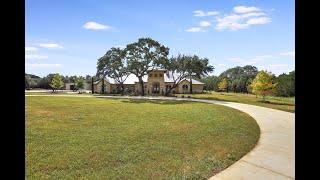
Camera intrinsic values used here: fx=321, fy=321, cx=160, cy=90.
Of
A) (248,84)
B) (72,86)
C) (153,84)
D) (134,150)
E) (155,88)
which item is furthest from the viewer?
(72,86)

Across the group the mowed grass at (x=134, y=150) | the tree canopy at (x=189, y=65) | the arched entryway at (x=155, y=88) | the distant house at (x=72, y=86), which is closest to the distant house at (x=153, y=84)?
the arched entryway at (x=155, y=88)

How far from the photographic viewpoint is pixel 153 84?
68.6 m

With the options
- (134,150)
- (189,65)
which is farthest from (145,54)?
(134,150)

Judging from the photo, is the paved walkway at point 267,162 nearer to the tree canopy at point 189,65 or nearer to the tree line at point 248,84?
the tree line at point 248,84

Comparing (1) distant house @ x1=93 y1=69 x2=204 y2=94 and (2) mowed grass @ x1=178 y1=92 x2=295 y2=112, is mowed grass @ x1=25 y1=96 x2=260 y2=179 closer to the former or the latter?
(2) mowed grass @ x1=178 y1=92 x2=295 y2=112

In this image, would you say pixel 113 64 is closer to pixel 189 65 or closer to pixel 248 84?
pixel 189 65

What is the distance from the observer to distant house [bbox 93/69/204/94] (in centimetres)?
6788

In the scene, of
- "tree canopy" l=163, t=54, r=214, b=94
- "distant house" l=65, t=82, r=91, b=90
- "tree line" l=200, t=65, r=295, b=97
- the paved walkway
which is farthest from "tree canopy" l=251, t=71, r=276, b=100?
"distant house" l=65, t=82, r=91, b=90

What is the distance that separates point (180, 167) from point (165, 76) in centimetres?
6366
